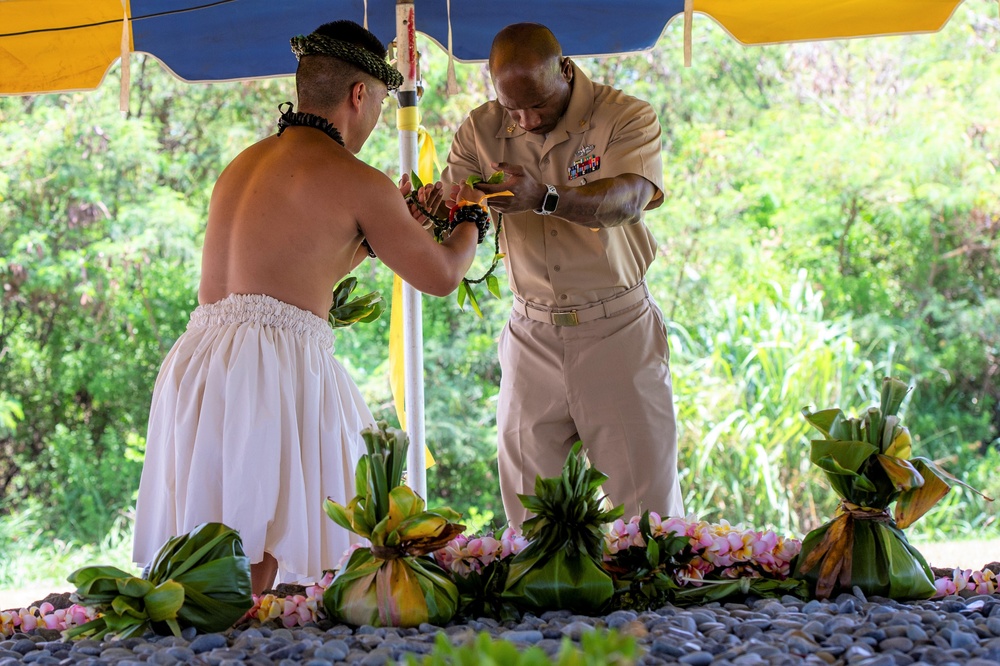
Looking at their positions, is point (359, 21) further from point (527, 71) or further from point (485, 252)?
point (485, 252)

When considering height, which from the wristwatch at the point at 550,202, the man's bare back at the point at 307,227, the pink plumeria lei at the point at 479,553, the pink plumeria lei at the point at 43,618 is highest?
the wristwatch at the point at 550,202

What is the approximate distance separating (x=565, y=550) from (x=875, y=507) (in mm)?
558

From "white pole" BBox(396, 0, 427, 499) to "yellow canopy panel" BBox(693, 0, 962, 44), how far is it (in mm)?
1040

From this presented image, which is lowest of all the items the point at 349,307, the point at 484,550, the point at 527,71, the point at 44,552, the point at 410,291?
the point at 44,552

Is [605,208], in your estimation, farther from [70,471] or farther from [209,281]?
[70,471]

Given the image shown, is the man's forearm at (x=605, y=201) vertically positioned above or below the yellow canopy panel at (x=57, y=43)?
below

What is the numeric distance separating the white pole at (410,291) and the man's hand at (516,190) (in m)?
0.64

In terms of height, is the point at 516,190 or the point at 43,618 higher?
the point at 516,190

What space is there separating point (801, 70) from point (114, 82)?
6337mm

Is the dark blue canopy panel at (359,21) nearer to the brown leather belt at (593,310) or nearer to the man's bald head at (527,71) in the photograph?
the man's bald head at (527,71)

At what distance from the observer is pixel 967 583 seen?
1957 millimetres

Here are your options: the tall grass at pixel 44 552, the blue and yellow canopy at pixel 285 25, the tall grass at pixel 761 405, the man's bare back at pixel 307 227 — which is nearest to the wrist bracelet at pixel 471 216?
the man's bare back at pixel 307 227

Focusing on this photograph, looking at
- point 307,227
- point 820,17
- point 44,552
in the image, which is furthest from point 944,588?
point 44,552

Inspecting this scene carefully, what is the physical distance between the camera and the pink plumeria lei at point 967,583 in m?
1.90
